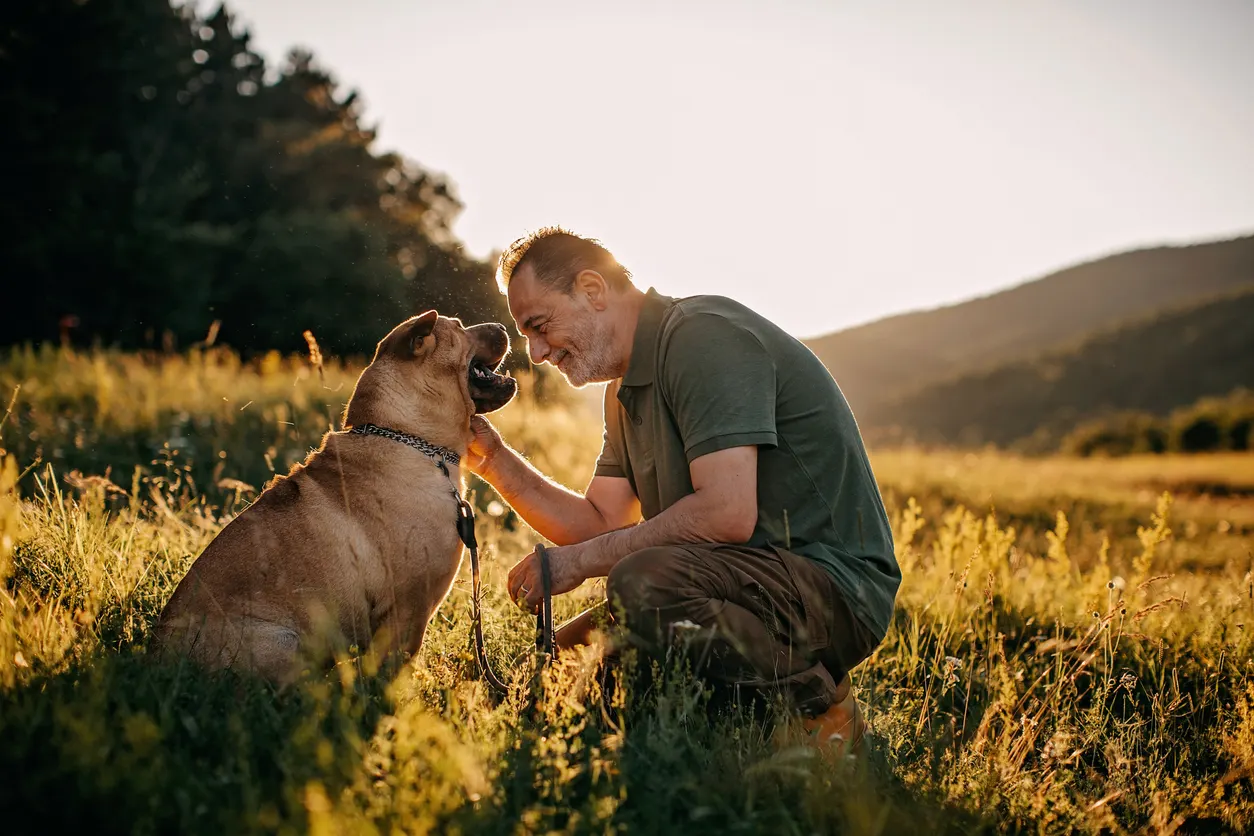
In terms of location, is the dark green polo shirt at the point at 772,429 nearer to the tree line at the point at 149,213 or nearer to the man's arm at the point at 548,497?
the man's arm at the point at 548,497

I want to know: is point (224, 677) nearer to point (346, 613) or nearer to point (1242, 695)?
point (346, 613)

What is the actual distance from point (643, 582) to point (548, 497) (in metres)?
1.17

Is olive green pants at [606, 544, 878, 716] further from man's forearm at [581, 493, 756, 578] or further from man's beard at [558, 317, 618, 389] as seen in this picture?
man's beard at [558, 317, 618, 389]

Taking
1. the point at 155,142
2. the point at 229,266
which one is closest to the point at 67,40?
the point at 155,142

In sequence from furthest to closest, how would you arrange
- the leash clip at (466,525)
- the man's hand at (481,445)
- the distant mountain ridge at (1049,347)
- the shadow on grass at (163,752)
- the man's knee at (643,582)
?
1. the distant mountain ridge at (1049,347)
2. the man's hand at (481,445)
3. the leash clip at (466,525)
4. the man's knee at (643,582)
5. the shadow on grass at (163,752)

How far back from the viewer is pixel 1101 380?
53750mm

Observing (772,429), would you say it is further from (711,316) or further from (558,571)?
(558,571)

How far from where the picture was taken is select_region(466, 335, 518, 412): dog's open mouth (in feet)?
12.7

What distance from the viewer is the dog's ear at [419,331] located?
363 centimetres

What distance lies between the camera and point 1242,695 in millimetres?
3631

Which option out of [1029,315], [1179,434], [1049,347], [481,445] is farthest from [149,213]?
[1029,315]

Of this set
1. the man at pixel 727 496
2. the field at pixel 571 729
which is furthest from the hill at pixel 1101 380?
the man at pixel 727 496

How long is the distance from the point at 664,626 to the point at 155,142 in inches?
1337

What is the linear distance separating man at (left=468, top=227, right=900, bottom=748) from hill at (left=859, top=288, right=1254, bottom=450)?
46663 mm
